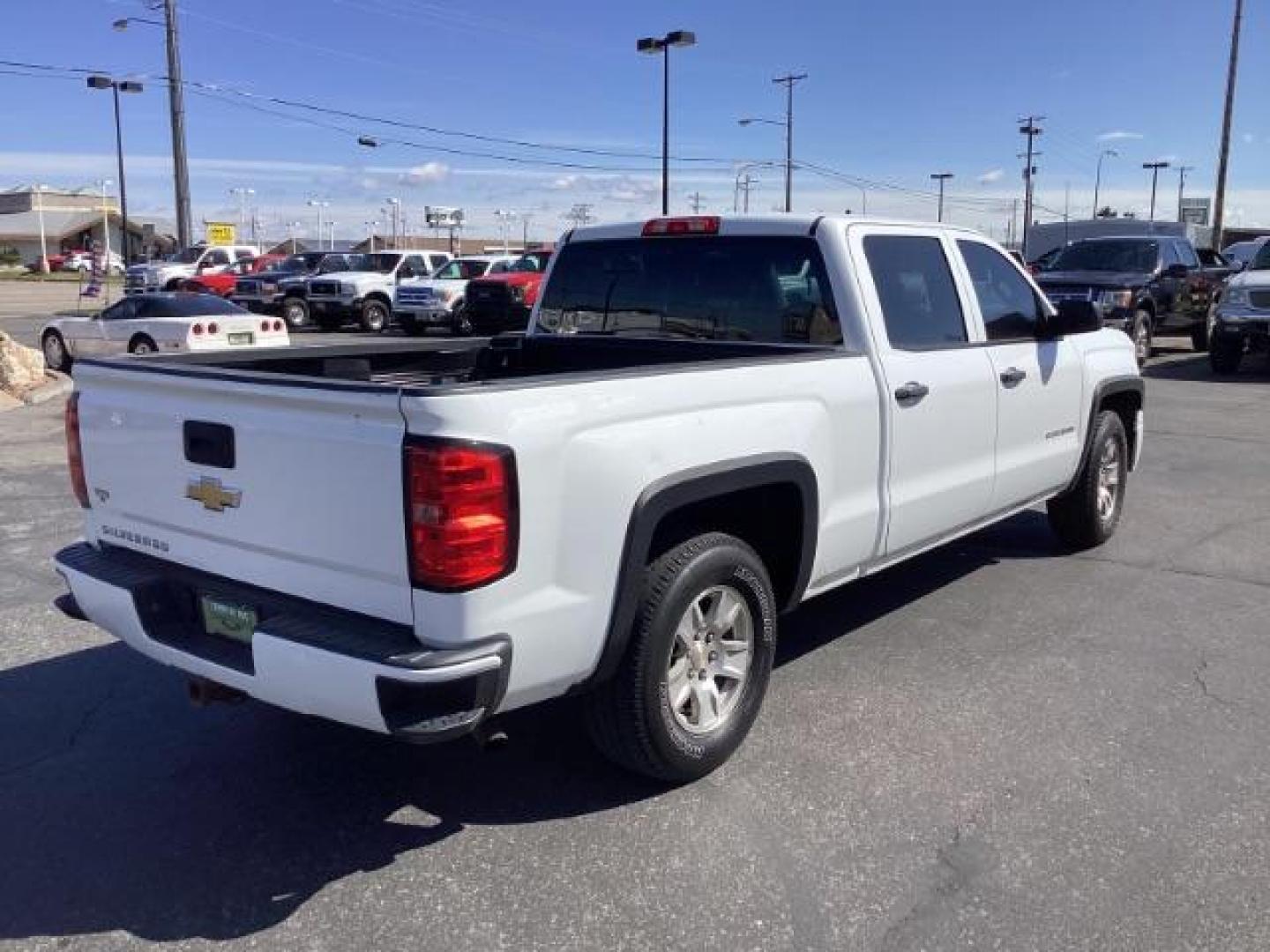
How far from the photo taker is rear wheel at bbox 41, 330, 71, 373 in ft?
58.6

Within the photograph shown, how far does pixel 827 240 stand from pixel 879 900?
101 inches

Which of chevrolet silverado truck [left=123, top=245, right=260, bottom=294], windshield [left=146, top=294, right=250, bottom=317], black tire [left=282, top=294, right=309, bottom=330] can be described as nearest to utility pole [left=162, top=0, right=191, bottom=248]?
chevrolet silverado truck [left=123, top=245, right=260, bottom=294]

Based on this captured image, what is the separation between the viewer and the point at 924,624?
5.39m

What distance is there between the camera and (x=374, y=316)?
27.0 metres

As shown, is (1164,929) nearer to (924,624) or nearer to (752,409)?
(752,409)

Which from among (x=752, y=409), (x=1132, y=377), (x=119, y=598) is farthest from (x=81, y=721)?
(x=1132, y=377)

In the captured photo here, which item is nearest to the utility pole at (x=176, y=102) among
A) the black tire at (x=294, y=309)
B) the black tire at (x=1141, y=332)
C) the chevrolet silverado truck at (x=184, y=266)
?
the chevrolet silverado truck at (x=184, y=266)

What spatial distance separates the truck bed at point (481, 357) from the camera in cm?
448

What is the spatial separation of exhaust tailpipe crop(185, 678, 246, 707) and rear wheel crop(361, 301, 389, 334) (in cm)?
2399

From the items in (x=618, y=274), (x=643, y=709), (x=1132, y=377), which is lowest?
(x=643, y=709)

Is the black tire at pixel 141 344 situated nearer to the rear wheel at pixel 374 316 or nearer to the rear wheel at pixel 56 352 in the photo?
the rear wheel at pixel 56 352

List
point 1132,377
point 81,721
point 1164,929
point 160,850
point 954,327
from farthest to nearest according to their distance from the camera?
point 1132,377 < point 954,327 < point 81,721 < point 160,850 < point 1164,929

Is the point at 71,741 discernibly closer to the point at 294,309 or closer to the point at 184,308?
the point at 184,308

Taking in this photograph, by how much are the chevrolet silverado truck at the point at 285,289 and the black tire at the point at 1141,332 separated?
1856 cm
